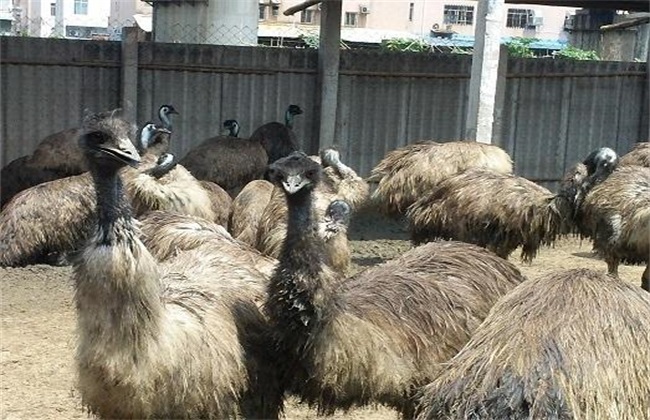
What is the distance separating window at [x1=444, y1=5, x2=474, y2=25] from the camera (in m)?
38.3

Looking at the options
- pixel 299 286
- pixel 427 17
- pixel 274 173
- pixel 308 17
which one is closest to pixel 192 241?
pixel 274 173

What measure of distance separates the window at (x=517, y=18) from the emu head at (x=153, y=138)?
33.5 meters

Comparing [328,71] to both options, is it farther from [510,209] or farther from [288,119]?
[510,209]

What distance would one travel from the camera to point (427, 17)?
39.5 metres

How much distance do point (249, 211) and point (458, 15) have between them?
105 ft

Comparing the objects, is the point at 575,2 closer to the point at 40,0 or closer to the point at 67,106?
the point at 67,106

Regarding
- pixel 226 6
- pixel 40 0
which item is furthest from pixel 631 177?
pixel 40 0

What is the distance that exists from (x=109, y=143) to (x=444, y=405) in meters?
1.47

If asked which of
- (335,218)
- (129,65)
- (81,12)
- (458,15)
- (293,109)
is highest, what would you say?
(458,15)

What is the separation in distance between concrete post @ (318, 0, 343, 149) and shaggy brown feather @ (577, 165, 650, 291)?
4.03m

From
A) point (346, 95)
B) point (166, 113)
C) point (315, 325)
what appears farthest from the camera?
point (346, 95)

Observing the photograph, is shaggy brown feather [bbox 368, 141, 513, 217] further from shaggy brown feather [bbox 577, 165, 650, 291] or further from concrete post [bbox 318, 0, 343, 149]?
concrete post [bbox 318, 0, 343, 149]

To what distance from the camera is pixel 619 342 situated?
336 centimetres

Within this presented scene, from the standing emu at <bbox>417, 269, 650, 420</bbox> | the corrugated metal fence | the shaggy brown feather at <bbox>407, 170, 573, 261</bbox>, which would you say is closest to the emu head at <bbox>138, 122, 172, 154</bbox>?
the corrugated metal fence
